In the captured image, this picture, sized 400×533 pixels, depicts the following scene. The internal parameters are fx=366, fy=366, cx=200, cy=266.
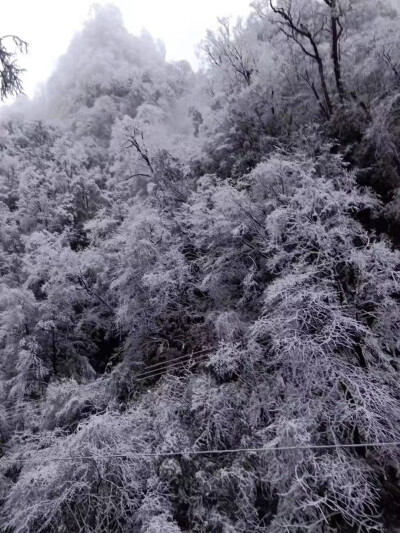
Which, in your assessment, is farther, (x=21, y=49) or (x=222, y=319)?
(x=222, y=319)

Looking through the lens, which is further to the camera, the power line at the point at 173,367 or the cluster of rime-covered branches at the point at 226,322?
the power line at the point at 173,367

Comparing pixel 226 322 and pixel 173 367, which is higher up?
pixel 226 322

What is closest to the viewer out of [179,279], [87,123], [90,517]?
[90,517]

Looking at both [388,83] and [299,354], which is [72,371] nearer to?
[299,354]

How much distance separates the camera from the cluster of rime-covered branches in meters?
6.18

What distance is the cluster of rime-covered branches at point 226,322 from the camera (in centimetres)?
618

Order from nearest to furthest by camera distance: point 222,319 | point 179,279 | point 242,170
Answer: point 222,319 → point 179,279 → point 242,170

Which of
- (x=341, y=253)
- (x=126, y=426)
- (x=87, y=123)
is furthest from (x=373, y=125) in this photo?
(x=87, y=123)

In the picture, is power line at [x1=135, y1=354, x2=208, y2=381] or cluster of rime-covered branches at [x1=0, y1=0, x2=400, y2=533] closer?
cluster of rime-covered branches at [x1=0, y1=0, x2=400, y2=533]

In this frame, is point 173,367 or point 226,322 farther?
point 173,367

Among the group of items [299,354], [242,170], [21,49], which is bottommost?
[299,354]

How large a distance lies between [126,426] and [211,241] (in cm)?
563

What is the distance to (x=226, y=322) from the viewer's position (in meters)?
8.84

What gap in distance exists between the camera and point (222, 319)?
8.94 meters
